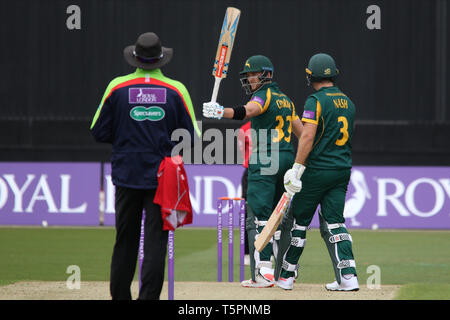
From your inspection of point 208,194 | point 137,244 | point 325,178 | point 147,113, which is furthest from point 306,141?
point 208,194

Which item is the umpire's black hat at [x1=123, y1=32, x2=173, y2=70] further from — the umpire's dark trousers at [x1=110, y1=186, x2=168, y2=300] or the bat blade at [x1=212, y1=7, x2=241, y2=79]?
the bat blade at [x1=212, y1=7, x2=241, y2=79]

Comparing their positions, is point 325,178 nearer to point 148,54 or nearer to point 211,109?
point 211,109

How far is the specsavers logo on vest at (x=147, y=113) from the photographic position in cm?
596

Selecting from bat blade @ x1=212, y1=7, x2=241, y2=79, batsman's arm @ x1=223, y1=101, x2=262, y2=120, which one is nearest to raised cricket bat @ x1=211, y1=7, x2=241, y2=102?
bat blade @ x1=212, y1=7, x2=241, y2=79

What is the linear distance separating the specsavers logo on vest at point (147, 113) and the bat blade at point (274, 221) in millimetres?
1785

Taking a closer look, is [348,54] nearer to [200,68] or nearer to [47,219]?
[200,68]

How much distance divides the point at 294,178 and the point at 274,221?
0.41 metres

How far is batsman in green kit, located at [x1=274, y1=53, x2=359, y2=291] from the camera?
730cm

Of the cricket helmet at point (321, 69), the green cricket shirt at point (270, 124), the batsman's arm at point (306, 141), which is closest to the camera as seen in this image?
the batsman's arm at point (306, 141)

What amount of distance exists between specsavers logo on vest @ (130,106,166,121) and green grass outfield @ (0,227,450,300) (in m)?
2.59

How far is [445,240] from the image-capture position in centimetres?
1449

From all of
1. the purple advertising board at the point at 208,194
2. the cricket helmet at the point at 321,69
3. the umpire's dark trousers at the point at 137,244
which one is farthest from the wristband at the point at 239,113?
the purple advertising board at the point at 208,194

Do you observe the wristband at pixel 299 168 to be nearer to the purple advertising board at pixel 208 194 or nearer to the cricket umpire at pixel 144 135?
the cricket umpire at pixel 144 135

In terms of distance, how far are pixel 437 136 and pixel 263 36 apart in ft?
14.5
